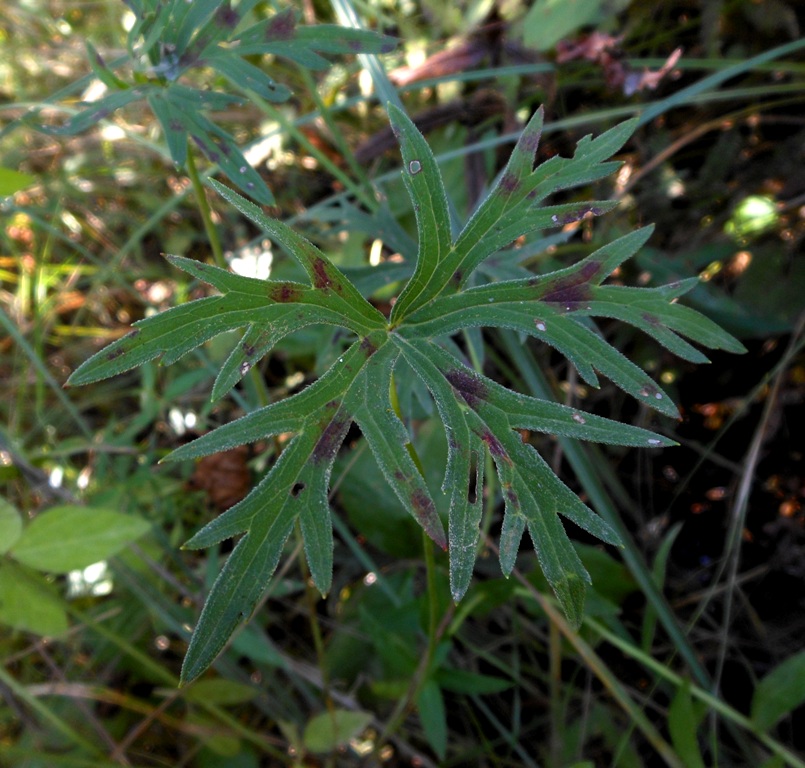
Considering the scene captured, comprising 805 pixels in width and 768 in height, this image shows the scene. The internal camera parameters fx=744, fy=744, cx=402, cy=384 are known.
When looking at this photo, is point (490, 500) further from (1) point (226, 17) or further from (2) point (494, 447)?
(1) point (226, 17)

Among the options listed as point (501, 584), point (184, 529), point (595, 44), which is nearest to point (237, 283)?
point (501, 584)

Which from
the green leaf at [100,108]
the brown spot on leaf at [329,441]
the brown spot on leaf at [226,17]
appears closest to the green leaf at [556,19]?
the brown spot on leaf at [226,17]

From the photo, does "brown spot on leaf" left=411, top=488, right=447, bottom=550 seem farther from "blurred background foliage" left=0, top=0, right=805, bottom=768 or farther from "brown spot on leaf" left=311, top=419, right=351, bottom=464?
"blurred background foliage" left=0, top=0, right=805, bottom=768

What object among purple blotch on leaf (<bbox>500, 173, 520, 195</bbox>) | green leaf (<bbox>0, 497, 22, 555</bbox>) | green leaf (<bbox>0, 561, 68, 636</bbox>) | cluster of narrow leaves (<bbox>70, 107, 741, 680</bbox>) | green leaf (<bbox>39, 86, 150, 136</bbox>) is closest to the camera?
cluster of narrow leaves (<bbox>70, 107, 741, 680</bbox>)

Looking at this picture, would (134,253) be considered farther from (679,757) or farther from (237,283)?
(679,757)

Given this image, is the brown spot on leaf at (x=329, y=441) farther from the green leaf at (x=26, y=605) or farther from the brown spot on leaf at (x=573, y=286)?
the green leaf at (x=26, y=605)

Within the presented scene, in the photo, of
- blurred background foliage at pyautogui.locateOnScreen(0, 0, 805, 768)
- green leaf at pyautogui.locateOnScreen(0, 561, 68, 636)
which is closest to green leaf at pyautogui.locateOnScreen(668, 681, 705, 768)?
blurred background foliage at pyautogui.locateOnScreen(0, 0, 805, 768)
